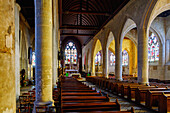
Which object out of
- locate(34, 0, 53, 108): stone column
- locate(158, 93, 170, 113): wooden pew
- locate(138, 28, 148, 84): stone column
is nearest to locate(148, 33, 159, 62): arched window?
locate(138, 28, 148, 84): stone column

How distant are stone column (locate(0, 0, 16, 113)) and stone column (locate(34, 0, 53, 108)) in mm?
3607

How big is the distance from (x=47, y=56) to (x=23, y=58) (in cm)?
1247

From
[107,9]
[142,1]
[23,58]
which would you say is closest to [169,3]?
[142,1]

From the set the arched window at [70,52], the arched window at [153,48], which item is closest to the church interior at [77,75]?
the arched window at [153,48]

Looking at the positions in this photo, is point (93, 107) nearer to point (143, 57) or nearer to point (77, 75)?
point (143, 57)

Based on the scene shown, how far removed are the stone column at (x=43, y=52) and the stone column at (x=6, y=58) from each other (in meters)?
3.61

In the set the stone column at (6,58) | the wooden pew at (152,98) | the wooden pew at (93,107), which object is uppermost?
the stone column at (6,58)

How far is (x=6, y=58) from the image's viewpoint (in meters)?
1.13

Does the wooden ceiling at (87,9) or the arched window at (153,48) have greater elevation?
the wooden ceiling at (87,9)

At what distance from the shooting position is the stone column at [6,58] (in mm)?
1091

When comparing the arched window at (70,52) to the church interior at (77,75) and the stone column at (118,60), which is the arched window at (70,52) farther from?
the stone column at (118,60)

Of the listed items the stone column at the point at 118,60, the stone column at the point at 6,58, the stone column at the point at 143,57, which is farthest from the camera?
the stone column at the point at 118,60

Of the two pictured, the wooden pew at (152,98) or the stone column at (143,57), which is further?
the stone column at (143,57)

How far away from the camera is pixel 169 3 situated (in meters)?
9.84
